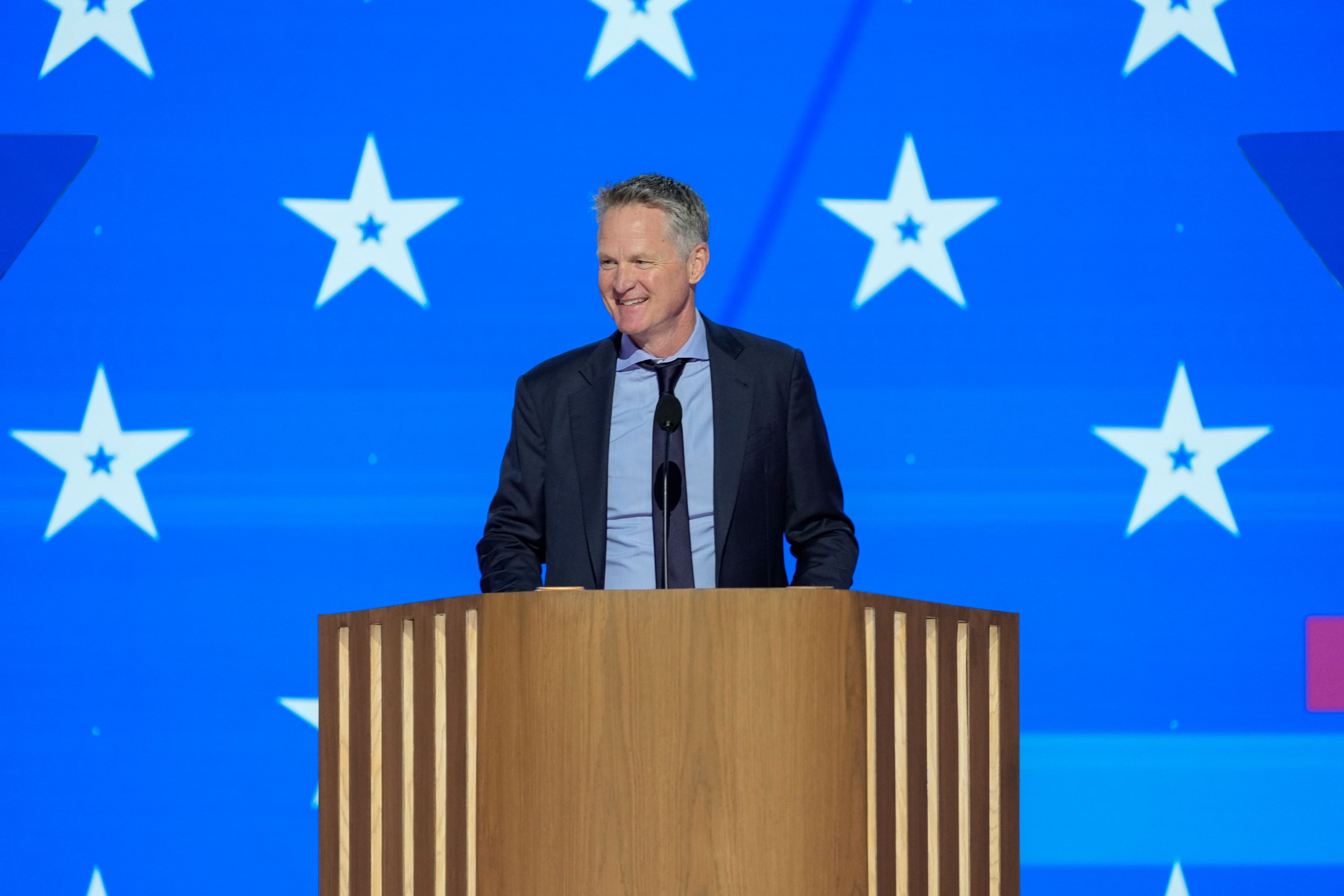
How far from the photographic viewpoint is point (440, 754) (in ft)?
6.47

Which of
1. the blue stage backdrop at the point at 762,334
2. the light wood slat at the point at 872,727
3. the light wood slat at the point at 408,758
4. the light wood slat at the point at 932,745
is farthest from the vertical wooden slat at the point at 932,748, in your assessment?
the blue stage backdrop at the point at 762,334

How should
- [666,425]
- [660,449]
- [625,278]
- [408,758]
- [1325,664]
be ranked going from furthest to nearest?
[1325,664]
[625,278]
[660,449]
[666,425]
[408,758]

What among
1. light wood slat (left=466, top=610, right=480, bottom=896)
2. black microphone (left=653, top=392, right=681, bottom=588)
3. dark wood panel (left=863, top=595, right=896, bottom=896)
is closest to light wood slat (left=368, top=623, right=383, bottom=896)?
light wood slat (left=466, top=610, right=480, bottom=896)

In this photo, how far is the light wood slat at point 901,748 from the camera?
197cm

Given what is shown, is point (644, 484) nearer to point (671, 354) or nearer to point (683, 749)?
point (671, 354)

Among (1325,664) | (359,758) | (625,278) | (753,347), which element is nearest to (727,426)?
(753,347)

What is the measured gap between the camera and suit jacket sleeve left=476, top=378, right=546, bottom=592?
2.56 meters

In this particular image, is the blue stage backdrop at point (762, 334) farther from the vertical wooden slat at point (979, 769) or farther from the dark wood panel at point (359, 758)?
the dark wood panel at point (359, 758)

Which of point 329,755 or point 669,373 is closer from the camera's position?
point 329,755

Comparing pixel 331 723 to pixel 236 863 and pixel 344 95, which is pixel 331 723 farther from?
pixel 344 95

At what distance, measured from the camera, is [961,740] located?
204 cm

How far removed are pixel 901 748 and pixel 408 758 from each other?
70 cm

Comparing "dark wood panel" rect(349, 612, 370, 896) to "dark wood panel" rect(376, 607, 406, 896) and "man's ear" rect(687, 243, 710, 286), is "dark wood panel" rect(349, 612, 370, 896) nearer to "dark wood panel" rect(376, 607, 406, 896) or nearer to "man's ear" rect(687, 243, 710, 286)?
"dark wood panel" rect(376, 607, 406, 896)

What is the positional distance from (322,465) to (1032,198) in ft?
5.77
